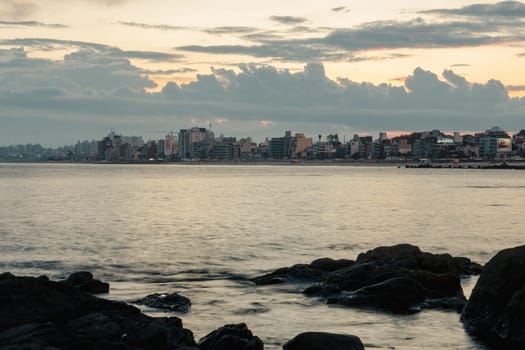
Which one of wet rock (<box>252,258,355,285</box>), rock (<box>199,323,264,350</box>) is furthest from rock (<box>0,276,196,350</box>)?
wet rock (<box>252,258,355,285</box>)

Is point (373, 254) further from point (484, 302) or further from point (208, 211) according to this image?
point (208, 211)

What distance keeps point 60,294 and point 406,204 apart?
71851 millimetres

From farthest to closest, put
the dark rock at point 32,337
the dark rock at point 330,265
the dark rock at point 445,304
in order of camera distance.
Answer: the dark rock at point 330,265 → the dark rock at point 445,304 → the dark rock at point 32,337

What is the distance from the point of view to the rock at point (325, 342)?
17.9m

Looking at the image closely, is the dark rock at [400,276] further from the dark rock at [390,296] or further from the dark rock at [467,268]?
the dark rock at [467,268]

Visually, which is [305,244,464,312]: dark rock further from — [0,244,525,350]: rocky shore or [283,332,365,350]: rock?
[283,332,365,350]: rock

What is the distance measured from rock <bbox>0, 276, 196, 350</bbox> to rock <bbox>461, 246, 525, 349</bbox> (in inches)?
343

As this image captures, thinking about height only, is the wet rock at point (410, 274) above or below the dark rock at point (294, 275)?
above

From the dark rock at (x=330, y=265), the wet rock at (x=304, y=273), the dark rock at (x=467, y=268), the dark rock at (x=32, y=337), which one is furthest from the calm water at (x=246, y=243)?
the dark rock at (x=32, y=337)

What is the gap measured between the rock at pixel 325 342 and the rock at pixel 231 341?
999 mm

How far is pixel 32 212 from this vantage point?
7212 centimetres

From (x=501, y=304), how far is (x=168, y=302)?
10572mm

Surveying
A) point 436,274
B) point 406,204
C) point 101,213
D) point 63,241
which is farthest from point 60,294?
point 406,204

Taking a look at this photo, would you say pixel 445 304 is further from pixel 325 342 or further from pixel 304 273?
pixel 325 342
